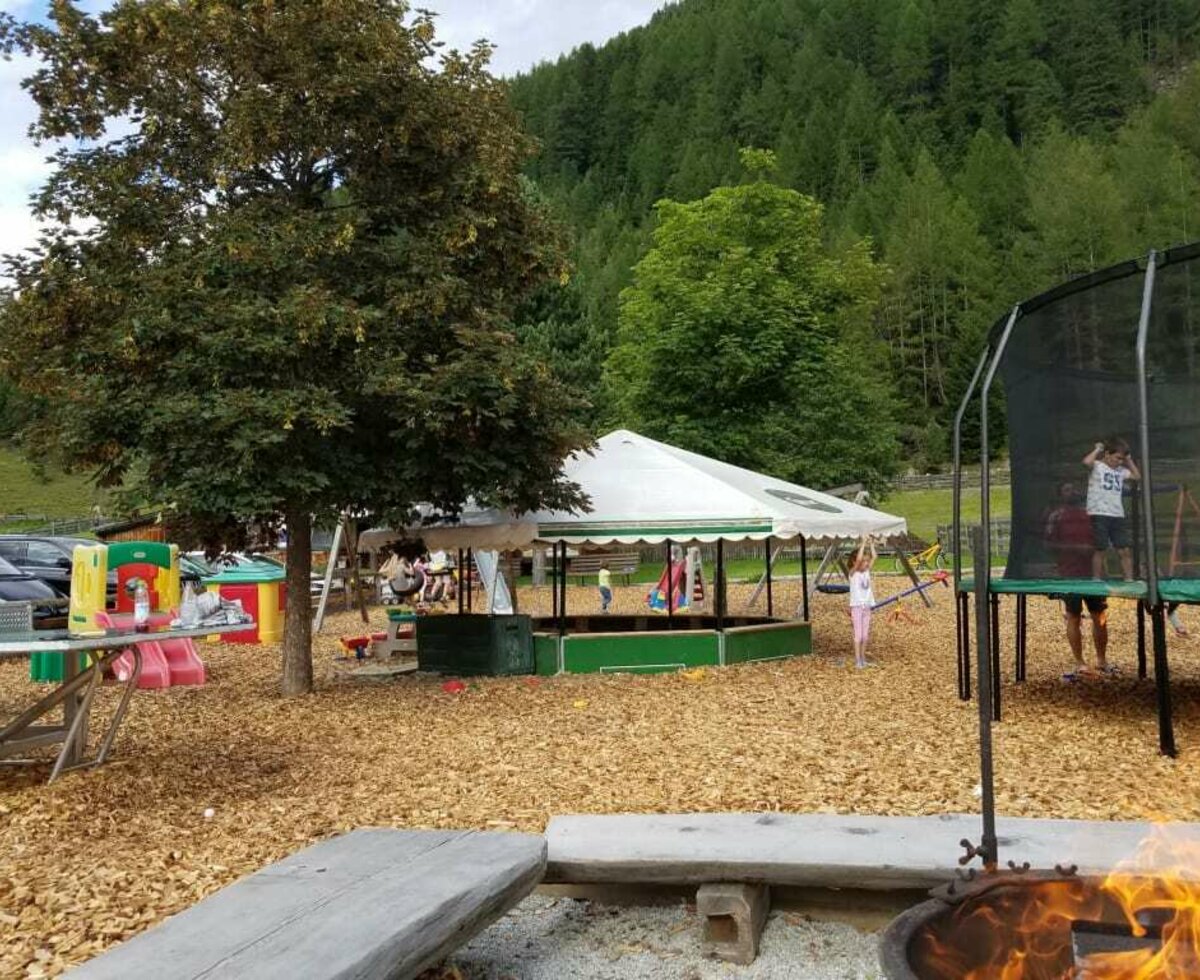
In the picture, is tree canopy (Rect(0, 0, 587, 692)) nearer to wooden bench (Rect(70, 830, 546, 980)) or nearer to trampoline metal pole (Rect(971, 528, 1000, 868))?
wooden bench (Rect(70, 830, 546, 980))

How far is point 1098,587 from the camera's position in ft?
28.3

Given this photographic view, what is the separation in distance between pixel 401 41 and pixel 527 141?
166cm

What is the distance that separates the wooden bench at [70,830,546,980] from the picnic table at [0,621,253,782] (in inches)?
92.7

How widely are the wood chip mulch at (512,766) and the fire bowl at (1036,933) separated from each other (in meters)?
2.53

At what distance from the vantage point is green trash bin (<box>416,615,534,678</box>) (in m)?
13.4

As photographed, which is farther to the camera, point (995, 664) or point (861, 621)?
point (861, 621)

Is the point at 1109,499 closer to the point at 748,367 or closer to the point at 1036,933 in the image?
the point at 1036,933

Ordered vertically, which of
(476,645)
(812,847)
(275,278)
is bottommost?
(476,645)

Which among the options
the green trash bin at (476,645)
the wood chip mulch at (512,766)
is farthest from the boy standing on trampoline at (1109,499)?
the green trash bin at (476,645)

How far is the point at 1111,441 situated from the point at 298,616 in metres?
7.68

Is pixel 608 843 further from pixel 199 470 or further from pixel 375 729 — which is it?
pixel 199 470

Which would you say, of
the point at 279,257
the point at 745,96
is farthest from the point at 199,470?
the point at 745,96

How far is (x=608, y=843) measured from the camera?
5129 millimetres

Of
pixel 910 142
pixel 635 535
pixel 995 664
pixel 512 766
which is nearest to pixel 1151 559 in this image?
pixel 995 664
